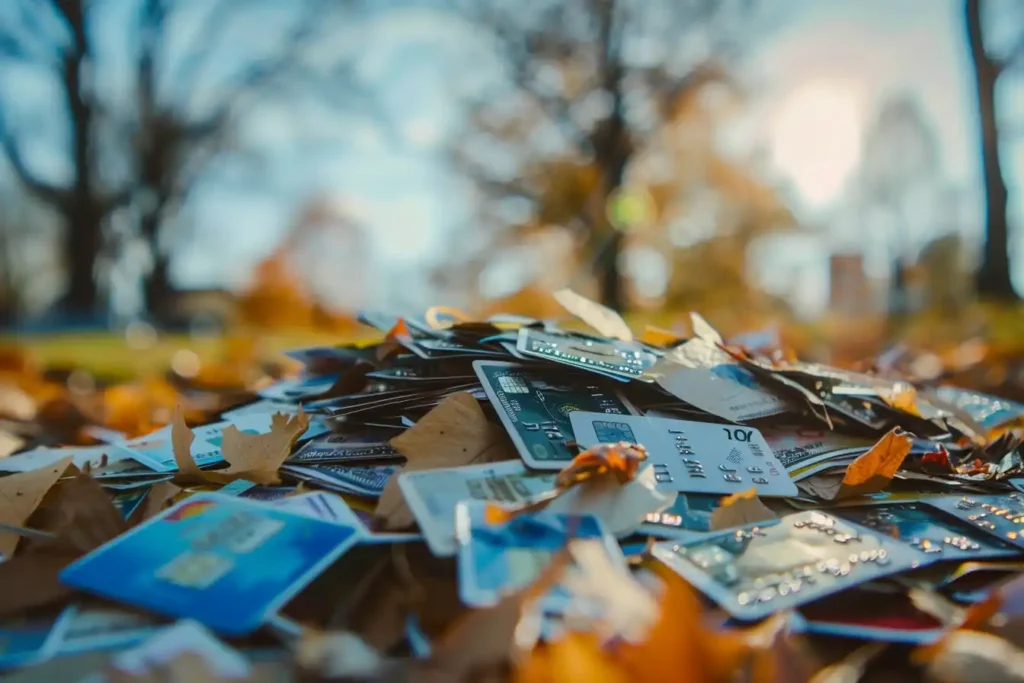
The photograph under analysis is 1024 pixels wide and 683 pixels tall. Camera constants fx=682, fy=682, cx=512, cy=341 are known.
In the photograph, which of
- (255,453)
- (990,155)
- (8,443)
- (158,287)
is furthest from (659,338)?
(158,287)

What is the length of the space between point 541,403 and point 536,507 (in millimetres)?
445

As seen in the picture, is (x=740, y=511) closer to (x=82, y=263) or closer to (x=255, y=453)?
(x=255, y=453)

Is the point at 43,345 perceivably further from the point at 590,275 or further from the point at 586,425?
the point at 590,275

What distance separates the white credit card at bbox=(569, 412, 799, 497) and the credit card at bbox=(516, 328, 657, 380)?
171mm

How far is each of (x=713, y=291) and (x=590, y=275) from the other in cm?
478

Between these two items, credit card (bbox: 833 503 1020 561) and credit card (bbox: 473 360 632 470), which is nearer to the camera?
credit card (bbox: 833 503 1020 561)

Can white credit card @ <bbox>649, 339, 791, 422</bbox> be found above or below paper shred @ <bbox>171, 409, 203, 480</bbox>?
below

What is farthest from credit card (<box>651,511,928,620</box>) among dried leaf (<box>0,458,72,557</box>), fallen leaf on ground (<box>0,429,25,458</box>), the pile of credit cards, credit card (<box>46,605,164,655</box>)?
fallen leaf on ground (<box>0,429,25,458</box>)

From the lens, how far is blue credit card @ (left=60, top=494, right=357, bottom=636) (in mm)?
890

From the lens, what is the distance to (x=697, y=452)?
1.39 m

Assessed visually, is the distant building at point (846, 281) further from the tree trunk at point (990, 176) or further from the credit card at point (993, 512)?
the credit card at point (993, 512)

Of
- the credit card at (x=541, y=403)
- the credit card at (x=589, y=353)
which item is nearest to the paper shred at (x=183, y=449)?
the credit card at (x=541, y=403)

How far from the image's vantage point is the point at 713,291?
17125mm

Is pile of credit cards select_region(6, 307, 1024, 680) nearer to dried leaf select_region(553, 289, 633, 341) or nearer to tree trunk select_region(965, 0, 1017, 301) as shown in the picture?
dried leaf select_region(553, 289, 633, 341)
